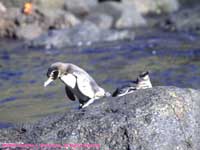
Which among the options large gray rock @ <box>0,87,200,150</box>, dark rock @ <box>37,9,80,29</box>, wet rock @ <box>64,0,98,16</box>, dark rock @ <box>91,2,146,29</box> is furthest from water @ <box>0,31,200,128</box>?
wet rock @ <box>64,0,98,16</box>

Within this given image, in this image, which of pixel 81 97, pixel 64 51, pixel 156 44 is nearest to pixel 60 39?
pixel 64 51

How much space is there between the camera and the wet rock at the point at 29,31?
1891 centimetres

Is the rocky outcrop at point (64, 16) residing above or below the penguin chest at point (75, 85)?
above

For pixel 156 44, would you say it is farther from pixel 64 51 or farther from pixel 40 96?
pixel 40 96

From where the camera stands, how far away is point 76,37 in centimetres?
1806

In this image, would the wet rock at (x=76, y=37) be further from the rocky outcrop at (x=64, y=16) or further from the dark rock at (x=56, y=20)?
the dark rock at (x=56, y=20)

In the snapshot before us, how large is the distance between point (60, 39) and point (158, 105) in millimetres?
11251

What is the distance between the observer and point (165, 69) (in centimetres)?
1431

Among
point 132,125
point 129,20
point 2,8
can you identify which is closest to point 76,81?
point 132,125

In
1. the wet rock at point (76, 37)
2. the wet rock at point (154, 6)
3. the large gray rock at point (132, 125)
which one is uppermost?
the wet rock at point (154, 6)

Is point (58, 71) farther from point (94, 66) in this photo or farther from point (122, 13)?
point (122, 13)

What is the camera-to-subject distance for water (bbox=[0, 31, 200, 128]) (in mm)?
11406

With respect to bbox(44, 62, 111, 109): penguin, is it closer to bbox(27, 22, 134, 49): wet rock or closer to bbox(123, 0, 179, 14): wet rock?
bbox(27, 22, 134, 49): wet rock

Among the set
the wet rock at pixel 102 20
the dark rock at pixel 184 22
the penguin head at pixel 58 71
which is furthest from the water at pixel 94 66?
the penguin head at pixel 58 71
